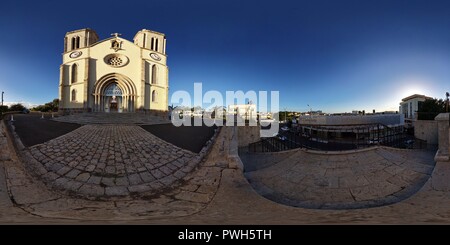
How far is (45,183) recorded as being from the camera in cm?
347

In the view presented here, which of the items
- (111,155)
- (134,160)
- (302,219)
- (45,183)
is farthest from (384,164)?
(45,183)

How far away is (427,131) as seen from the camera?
45.5ft

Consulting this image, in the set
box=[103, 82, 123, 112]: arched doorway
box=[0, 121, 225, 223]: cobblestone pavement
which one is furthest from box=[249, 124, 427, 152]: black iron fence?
box=[103, 82, 123, 112]: arched doorway

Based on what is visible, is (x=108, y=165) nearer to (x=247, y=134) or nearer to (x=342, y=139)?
(x=247, y=134)

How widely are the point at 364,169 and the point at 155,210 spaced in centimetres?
529

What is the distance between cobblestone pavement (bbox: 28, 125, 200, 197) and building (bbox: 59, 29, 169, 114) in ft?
53.1

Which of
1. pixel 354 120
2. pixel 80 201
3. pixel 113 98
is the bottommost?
pixel 80 201

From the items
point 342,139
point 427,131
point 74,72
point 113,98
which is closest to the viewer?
point 427,131

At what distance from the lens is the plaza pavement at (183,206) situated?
9.00ft

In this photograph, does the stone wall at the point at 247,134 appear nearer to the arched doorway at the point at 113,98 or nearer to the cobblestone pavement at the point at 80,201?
the cobblestone pavement at the point at 80,201

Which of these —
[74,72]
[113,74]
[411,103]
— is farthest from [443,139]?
[411,103]

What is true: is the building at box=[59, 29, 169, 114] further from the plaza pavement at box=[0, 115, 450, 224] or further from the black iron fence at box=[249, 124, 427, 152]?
the plaza pavement at box=[0, 115, 450, 224]

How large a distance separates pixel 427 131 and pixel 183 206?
689 inches

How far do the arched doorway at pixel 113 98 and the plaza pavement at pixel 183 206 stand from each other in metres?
18.8
